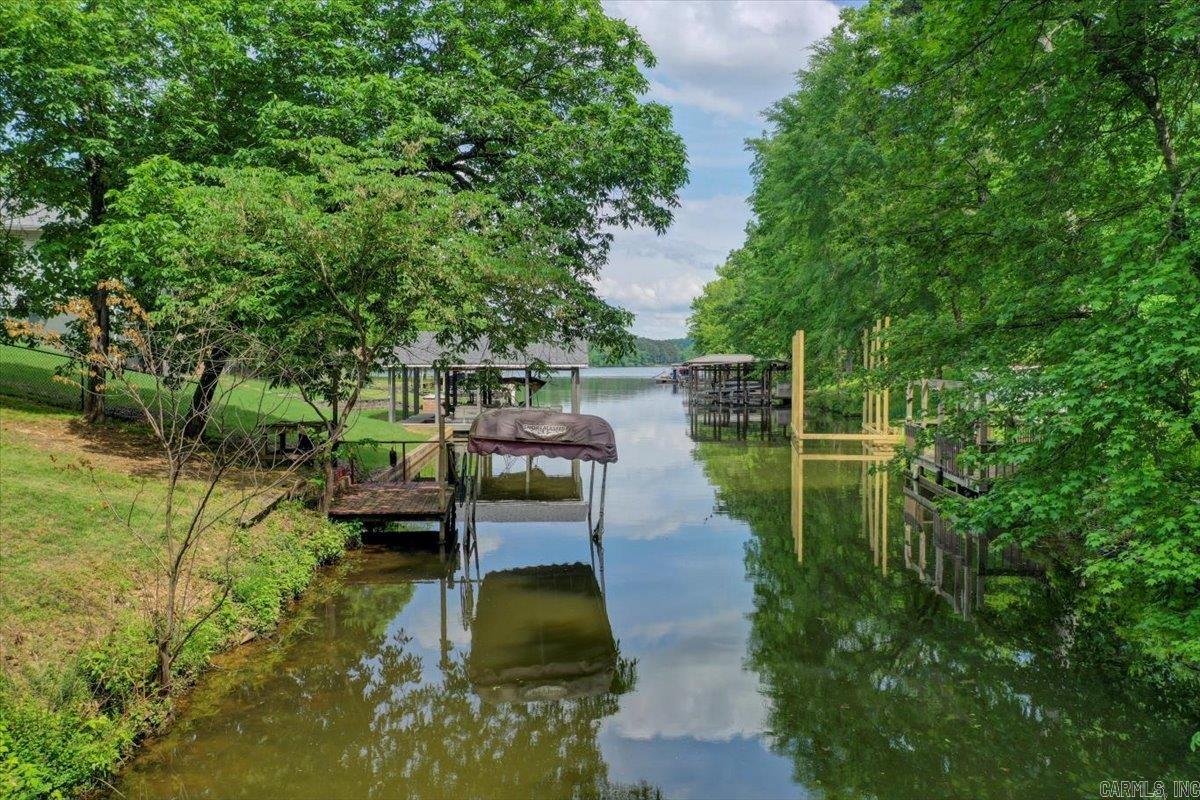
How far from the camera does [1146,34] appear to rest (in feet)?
22.3

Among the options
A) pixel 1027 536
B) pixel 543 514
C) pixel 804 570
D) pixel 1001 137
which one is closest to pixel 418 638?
pixel 543 514

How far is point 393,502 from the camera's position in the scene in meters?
13.0

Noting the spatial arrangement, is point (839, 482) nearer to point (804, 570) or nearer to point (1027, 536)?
point (804, 570)

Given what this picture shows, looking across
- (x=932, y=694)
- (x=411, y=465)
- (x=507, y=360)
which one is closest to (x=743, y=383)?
(x=507, y=360)

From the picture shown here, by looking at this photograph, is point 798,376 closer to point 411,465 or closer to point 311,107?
point 411,465

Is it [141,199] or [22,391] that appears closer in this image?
[141,199]

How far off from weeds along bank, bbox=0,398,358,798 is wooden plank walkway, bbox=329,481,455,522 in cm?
44

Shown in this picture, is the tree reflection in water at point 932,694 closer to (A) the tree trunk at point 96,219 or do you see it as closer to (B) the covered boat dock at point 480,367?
(B) the covered boat dock at point 480,367

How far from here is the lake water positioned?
583 cm

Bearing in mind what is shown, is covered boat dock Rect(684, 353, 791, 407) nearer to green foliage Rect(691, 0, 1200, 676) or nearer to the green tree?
the green tree

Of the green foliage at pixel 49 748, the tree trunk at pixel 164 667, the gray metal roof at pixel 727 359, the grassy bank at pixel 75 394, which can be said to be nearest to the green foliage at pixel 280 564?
the tree trunk at pixel 164 667

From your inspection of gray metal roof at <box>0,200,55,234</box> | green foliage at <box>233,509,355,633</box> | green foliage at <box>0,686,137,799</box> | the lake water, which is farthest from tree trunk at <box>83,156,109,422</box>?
green foliage at <box>0,686,137,799</box>

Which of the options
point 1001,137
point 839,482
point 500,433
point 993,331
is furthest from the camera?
point 839,482

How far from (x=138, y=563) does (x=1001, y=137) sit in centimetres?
1106
